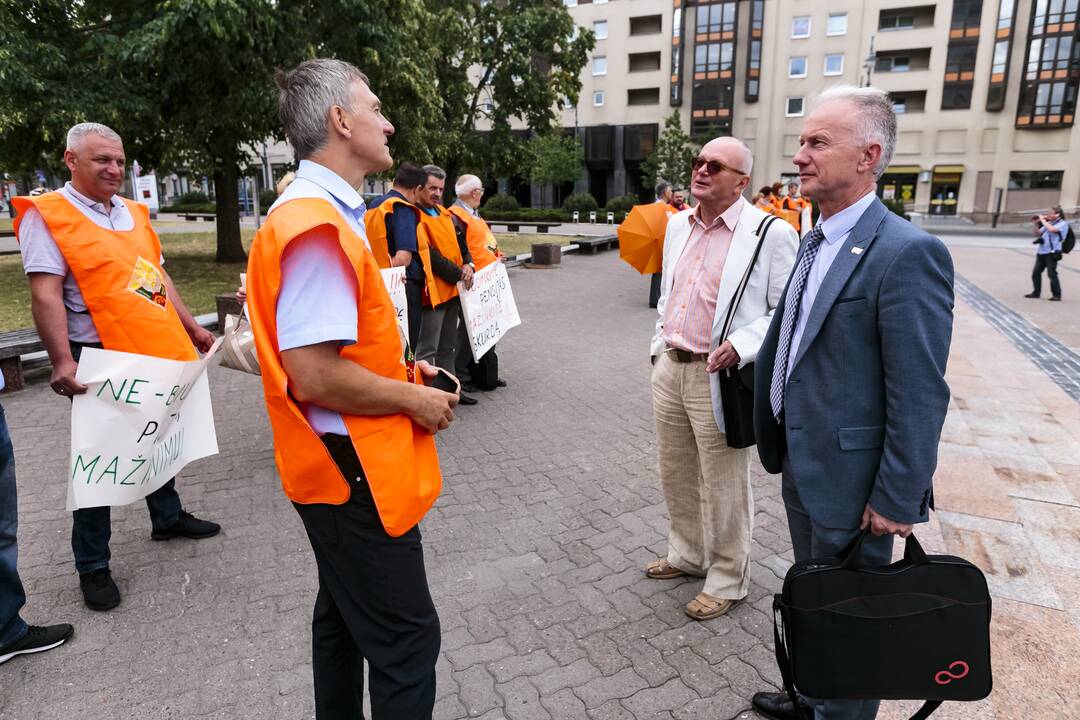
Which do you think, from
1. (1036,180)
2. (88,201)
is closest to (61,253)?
(88,201)

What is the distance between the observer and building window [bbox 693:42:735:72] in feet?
171

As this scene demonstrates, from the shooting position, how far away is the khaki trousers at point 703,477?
125 inches

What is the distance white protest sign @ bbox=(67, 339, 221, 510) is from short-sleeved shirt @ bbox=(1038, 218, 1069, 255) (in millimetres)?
14630

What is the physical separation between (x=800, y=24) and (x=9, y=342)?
183 ft

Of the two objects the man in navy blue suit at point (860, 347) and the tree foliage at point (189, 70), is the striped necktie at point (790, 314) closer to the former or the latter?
the man in navy blue suit at point (860, 347)

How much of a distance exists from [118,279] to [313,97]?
2.03m

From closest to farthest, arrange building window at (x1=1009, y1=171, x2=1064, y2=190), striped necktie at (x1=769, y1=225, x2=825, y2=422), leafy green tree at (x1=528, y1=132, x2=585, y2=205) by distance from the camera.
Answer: striped necktie at (x1=769, y1=225, x2=825, y2=422)
building window at (x1=1009, y1=171, x2=1064, y2=190)
leafy green tree at (x1=528, y1=132, x2=585, y2=205)

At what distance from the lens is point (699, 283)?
315cm

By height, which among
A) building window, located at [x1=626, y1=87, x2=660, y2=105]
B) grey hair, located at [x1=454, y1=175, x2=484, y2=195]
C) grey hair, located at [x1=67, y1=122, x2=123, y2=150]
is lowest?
grey hair, located at [x1=454, y1=175, x2=484, y2=195]

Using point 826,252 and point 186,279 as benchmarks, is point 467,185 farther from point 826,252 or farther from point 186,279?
point 186,279

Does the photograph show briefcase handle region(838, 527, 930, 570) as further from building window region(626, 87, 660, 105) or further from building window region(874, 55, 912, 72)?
building window region(626, 87, 660, 105)

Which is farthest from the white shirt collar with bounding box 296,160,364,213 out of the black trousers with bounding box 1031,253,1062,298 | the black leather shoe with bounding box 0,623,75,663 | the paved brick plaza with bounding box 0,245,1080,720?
the black trousers with bounding box 1031,253,1062,298

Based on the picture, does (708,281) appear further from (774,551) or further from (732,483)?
(774,551)

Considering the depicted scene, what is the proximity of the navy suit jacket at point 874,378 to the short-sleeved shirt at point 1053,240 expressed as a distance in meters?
13.6
